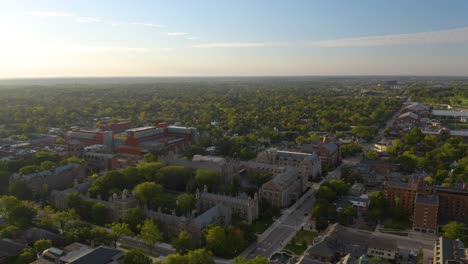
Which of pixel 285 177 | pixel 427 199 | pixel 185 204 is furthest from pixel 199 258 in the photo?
pixel 427 199

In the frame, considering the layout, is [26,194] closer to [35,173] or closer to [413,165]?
[35,173]

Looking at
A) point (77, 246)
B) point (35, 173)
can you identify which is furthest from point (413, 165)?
point (35, 173)

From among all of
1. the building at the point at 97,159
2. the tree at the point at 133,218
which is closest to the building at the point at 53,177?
the building at the point at 97,159

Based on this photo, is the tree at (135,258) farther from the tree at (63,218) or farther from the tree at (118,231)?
the tree at (63,218)

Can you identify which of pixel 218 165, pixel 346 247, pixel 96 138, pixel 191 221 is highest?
pixel 96 138

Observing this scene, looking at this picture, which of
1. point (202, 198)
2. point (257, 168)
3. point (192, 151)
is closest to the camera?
point (202, 198)

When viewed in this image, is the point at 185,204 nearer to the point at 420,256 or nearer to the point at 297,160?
the point at 420,256
